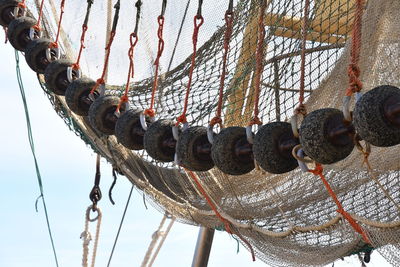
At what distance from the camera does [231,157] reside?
4.85ft

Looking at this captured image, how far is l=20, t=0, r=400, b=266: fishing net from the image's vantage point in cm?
186

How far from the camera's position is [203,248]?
3.10m

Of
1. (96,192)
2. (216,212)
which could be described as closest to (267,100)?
(216,212)

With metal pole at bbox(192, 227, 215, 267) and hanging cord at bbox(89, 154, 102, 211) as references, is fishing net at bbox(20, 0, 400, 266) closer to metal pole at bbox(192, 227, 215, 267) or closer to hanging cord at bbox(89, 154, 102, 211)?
hanging cord at bbox(89, 154, 102, 211)

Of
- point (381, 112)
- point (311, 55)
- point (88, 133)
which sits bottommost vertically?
point (381, 112)

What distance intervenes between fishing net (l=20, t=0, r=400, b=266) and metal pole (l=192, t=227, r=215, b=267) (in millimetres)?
464

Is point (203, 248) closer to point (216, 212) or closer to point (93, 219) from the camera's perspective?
point (93, 219)

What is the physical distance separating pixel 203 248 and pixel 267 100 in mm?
1046

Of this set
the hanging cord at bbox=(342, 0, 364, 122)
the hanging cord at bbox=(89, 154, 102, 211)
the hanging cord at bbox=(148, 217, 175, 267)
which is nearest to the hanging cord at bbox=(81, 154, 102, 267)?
the hanging cord at bbox=(89, 154, 102, 211)

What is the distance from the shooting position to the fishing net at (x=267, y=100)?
186 cm

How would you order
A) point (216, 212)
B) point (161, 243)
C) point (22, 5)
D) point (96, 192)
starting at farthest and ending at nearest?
point (161, 243), point (96, 192), point (22, 5), point (216, 212)

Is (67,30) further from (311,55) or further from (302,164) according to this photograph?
(302,164)

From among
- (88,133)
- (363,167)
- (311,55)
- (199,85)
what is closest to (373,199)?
(363,167)

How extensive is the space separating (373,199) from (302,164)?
25.2 inches
